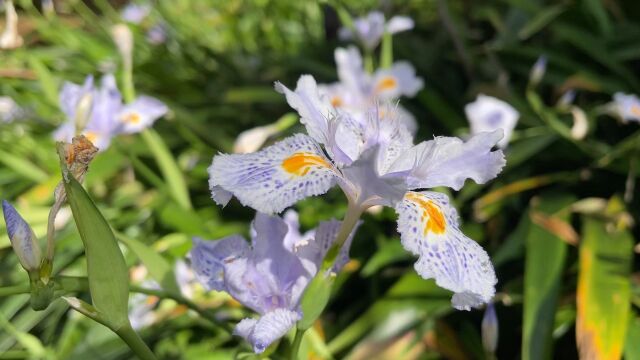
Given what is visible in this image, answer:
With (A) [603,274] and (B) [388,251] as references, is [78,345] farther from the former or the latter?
A: (A) [603,274]

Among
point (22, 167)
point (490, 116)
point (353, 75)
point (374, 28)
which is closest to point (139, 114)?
point (22, 167)

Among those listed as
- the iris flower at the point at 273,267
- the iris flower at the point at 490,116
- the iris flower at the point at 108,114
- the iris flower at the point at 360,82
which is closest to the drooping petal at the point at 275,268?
the iris flower at the point at 273,267

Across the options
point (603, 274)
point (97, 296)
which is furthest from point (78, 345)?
point (603, 274)

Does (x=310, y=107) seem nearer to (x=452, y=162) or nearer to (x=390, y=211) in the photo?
(x=452, y=162)

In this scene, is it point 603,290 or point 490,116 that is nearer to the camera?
point 603,290

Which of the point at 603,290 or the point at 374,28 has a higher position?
the point at 374,28
